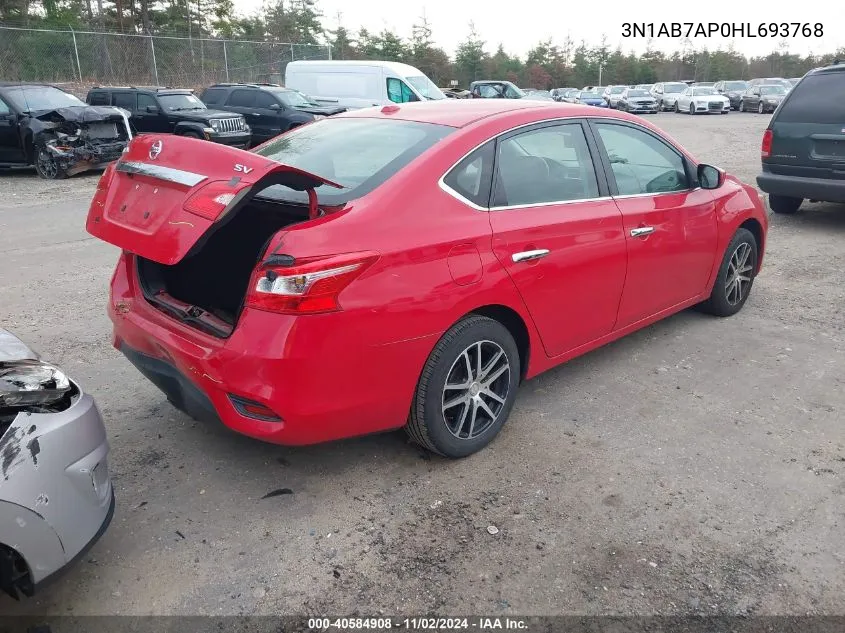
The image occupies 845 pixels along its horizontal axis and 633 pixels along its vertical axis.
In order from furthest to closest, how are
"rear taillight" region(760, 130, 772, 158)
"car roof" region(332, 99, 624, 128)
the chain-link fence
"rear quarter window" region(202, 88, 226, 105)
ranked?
the chain-link fence < "rear quarter window" region(202, 88, 226, 105) < "rear taillight" region(760, 130, 772, 158) < "car roof" region(332, 99, 624, 128)

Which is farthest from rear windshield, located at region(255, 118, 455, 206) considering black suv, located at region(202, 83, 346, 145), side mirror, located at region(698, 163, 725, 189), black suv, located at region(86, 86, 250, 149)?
black suv, located at region(202, 83, 346, 145)

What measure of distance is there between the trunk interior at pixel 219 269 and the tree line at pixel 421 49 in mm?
28866

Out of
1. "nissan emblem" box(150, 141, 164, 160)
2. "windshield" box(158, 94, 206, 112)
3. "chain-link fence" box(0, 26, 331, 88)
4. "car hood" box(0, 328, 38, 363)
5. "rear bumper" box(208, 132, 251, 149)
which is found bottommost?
"rear bumper" box(208, 132, 251, 149)

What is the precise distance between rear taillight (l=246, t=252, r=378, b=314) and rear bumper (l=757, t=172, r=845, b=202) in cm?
713

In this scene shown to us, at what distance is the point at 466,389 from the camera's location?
3350mm

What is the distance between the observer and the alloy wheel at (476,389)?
3297 mm

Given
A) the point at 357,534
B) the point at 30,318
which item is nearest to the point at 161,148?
the point at 357,534

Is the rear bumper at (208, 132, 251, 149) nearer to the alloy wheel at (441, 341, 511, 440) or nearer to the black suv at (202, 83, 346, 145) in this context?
the black suv at (202, 83, 346, 145)

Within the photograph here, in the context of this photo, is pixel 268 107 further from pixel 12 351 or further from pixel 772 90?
pixel 772 90

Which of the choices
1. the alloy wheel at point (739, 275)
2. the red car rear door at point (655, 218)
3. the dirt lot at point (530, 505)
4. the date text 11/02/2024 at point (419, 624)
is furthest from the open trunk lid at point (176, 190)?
the alloy wheel at point (739, 275)

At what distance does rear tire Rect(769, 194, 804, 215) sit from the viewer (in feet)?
30.5

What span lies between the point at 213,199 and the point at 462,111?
1618 mm

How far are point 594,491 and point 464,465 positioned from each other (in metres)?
0.63

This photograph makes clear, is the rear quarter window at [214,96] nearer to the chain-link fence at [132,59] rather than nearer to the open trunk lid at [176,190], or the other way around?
the chain-link fence at [132,59]
